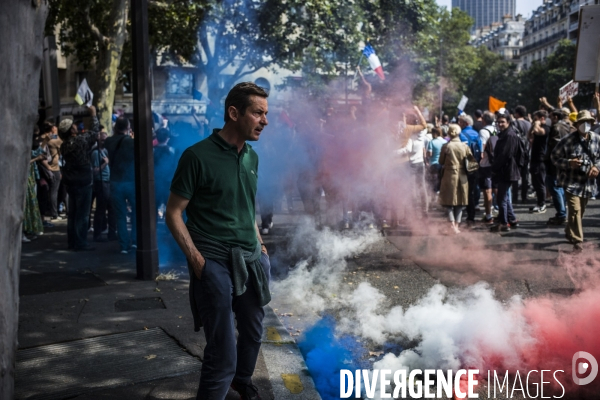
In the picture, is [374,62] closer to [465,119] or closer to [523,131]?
[465,119]

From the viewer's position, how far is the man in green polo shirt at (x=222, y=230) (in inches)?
122

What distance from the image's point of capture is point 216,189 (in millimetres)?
3129

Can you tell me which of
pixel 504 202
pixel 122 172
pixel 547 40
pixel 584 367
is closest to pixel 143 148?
pixel 122 172

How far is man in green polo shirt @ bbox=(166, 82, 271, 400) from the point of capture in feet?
10.1

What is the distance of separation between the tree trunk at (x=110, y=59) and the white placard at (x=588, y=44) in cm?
1071

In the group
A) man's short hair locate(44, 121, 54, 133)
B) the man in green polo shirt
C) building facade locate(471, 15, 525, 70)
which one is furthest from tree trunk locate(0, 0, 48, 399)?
building facade locate(471, 15, 525, 70)

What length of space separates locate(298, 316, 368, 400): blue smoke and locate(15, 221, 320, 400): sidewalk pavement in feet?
0.29

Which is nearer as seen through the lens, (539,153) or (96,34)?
(539,153)

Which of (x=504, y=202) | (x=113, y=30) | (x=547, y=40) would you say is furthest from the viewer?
(x=547, y=40)

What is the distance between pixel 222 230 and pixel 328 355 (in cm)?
167

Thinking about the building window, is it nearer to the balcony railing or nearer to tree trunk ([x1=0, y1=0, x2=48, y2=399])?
tree trunk ([x1=0, y1=0, x2=48, y2=399])

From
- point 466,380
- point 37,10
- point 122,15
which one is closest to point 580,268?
point 466,380

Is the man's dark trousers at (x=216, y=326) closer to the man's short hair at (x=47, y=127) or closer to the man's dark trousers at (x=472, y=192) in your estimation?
the man's dark trousers at (x=472, y=192)

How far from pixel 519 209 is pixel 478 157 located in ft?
6.41
